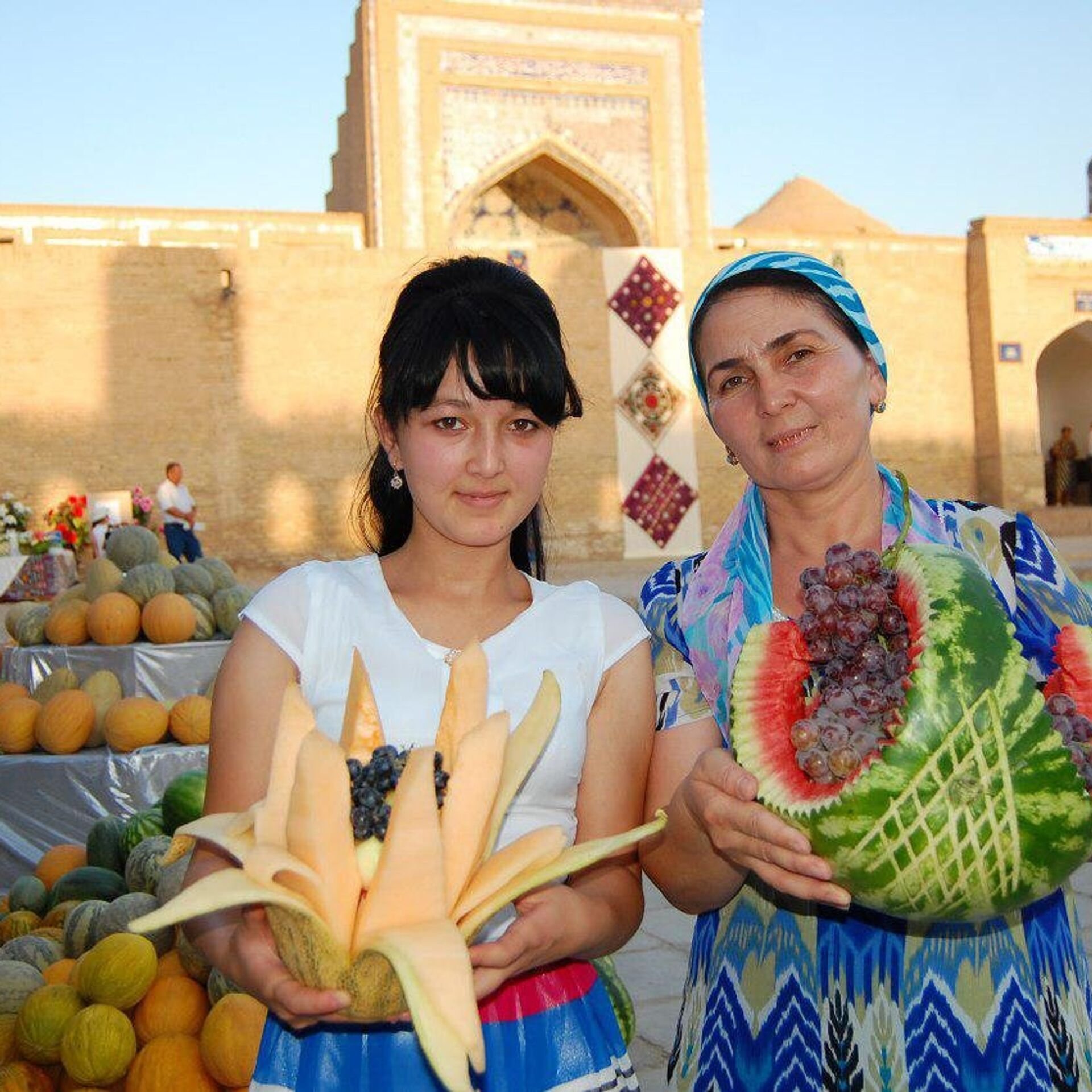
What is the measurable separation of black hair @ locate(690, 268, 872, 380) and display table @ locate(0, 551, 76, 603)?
942 cm

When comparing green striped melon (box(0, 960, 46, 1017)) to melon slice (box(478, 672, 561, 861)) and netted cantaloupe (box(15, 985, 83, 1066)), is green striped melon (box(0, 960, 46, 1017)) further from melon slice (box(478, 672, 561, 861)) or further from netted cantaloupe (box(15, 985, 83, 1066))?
melon slice (box(478, 672, 561, 861))

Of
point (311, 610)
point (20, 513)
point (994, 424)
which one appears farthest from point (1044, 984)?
point (994, 424)

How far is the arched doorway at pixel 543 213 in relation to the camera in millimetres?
19984

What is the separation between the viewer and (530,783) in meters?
1.38

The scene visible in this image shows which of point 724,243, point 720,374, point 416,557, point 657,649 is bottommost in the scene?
point 657,649

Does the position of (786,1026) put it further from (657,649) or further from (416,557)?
(416,557)

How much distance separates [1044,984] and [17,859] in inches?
151

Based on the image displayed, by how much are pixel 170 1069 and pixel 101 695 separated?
2.60m

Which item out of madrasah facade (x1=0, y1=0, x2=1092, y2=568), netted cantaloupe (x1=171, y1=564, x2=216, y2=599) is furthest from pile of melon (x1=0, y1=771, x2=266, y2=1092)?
madrasah facade (x1=0, y1=0, x2=1092, y2=568)

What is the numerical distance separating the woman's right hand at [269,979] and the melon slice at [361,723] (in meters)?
0.18

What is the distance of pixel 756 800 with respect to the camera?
120 centimetres

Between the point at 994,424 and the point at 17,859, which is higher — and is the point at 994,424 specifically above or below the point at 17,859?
above

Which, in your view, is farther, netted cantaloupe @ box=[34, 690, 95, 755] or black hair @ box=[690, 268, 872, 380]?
netted cantaloupe @ box=[34, 690, 95, 755]

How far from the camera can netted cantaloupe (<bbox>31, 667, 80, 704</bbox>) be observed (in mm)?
4598
